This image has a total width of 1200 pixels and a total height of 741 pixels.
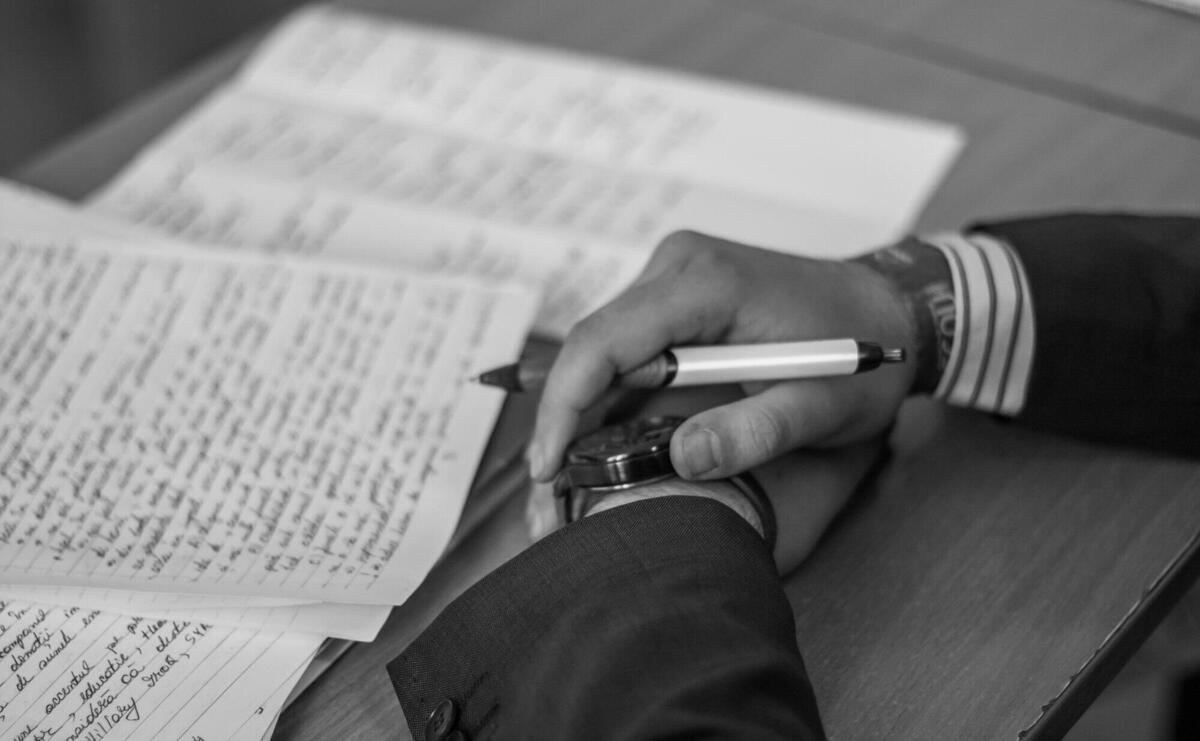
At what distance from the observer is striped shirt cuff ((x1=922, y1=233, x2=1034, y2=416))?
698 mm

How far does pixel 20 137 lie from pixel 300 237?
1614 millimetres

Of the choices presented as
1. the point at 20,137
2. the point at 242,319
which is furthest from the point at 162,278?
the point at 20,137

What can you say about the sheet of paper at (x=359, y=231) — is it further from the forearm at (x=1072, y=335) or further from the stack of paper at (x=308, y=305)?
the forearm at (x=1072, y=335)

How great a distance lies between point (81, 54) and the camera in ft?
7.38

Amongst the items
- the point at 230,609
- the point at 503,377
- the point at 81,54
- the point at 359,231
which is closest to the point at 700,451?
the point at 503,377

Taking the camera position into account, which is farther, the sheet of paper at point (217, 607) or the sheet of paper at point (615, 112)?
the sheet of paper at point (615, 112)

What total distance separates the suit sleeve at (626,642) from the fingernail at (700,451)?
0.06ft

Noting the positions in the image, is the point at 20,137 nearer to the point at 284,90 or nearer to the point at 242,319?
the point at 284,90

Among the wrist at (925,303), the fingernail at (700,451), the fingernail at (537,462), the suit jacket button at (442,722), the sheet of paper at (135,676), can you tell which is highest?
Result: the wrist at (925,303)

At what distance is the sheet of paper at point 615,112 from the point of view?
92 cm

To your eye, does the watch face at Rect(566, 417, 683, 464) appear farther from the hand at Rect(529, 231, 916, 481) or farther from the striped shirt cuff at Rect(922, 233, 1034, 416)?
the striped shirt cuff at Rect(922, 233, 1034, 416)

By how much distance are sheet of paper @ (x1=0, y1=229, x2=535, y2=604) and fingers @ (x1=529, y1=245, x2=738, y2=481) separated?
68 millimetres

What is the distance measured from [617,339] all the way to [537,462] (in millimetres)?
77

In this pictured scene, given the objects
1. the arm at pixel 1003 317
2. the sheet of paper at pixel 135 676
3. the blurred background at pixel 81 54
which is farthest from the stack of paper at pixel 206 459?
the blurred background at pixel 81 54
